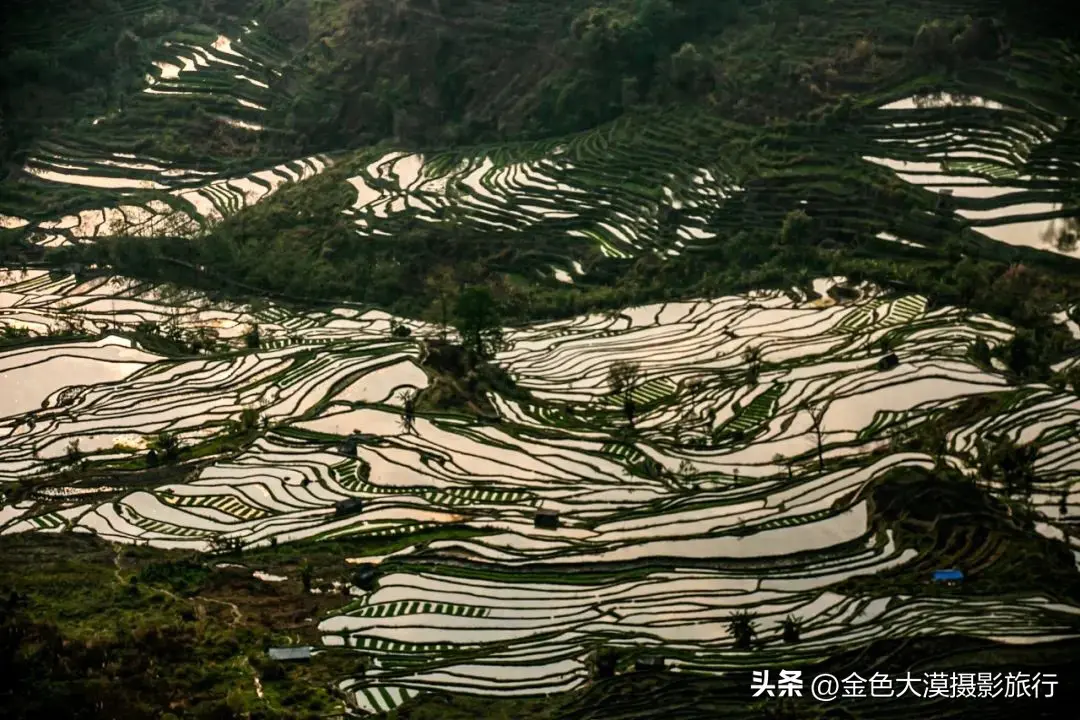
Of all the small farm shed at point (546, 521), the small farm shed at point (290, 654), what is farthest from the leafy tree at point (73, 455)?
the small farm shed at point (290, 654)

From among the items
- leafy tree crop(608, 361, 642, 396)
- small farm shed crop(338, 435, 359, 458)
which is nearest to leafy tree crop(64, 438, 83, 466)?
small farm shed crop(338, 435, 359, 458)

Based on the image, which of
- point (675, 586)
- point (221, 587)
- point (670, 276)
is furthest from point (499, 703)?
point (670, 276)

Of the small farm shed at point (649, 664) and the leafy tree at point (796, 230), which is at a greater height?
the leafy tree at point (796, 230)

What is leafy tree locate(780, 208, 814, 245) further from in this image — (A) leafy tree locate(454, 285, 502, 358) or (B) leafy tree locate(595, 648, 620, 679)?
(B) leafy tree locate(595, 648, 620, 679)

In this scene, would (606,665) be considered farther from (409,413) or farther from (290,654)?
(409,413)

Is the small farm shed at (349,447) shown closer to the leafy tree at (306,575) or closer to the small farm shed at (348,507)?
the small farm shed at (348,507)

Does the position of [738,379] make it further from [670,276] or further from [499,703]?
[499,703]
